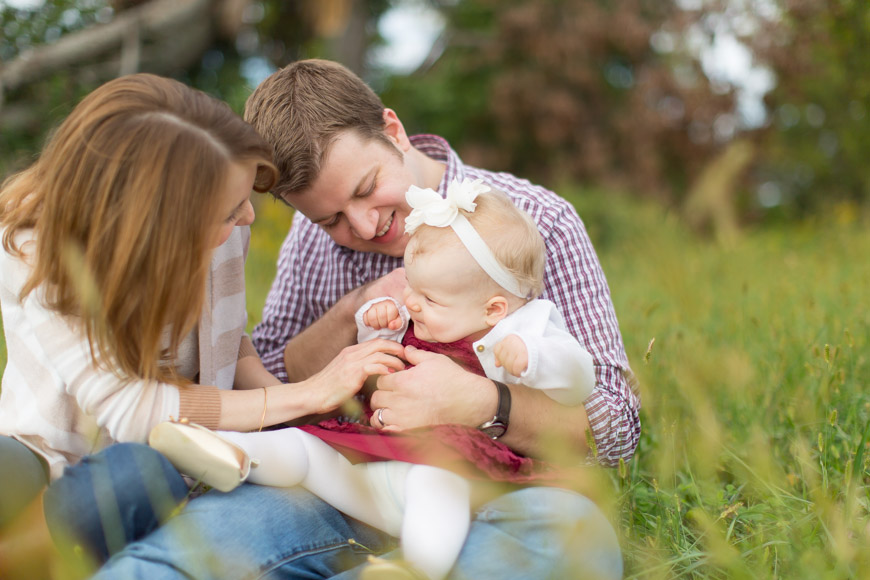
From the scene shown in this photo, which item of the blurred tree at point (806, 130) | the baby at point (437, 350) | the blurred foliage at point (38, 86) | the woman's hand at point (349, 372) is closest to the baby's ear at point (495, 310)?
the baby at point (437, 350)

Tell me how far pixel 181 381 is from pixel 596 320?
1.18 m

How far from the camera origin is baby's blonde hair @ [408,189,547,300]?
2.06 metres

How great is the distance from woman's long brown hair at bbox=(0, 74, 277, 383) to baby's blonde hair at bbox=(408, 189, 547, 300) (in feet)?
1.80

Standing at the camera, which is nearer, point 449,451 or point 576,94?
point 449,451

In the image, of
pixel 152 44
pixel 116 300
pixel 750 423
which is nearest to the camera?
pixel 116 300

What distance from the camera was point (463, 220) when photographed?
207 centimetres

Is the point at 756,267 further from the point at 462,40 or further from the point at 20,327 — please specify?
the point at 462,40

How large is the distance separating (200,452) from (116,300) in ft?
1.25

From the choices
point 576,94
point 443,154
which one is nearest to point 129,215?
point 443,154

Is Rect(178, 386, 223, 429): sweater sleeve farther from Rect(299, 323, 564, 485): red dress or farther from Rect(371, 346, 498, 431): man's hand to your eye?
Rect(371, 346, 498, 431): man's hand

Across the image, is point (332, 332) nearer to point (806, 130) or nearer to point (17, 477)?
point (17, 477)

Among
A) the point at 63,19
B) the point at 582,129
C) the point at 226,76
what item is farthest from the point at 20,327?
the point at 582,129

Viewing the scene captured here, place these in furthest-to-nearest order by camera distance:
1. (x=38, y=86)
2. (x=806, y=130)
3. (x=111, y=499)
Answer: (x=806, y=130) → (x=38, y=86) → (x=111, y=499)

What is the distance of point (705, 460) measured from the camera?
144 cm
